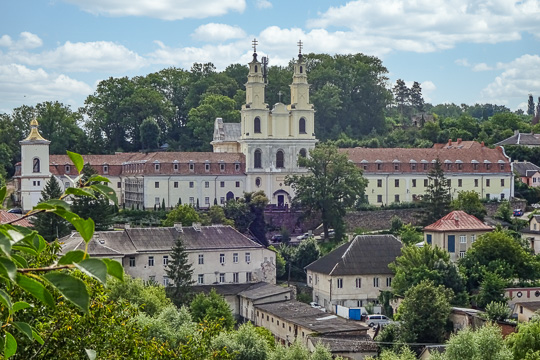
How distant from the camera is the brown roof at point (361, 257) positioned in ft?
186

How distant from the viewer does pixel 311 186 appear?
68.9 m

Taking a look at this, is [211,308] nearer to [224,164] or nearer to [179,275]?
[179,275]

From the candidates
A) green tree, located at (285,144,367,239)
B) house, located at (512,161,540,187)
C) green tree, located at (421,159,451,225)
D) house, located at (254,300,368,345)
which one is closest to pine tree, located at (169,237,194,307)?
house, located at (254,300,368,345)

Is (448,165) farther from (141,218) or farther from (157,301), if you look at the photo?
(157,301)

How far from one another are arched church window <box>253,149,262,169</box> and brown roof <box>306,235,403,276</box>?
59.6 ft

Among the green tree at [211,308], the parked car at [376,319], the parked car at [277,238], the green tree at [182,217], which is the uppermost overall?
the green tree at [182,217]

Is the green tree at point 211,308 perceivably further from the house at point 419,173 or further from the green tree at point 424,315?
the house at point 419,173

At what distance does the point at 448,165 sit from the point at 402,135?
59.1 ft

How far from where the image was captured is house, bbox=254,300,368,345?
45.1 meters

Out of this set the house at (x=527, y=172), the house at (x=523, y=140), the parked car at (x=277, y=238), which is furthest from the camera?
the house at (x=523, y=140)

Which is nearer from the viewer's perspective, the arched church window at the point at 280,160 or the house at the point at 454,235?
the house at the point at 454,235

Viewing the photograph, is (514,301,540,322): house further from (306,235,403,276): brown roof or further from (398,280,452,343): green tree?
(306,235,403,276): brown roof

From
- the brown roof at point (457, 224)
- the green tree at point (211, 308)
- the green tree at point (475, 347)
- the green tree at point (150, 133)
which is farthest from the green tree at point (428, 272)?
the green tree at point (150, 133)

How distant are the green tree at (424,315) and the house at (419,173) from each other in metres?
30.6
